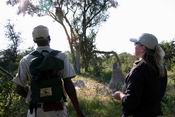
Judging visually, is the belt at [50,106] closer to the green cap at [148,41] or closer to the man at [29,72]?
the man at [29,72]

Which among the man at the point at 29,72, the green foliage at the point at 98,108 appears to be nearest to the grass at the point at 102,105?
the green foliage at the point at 98,108

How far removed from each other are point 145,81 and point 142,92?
119 millimetres

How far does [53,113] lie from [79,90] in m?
12.4

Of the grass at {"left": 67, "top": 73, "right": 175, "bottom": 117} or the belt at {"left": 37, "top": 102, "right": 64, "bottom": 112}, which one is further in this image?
the grass at {"left": 67, "top": 73, "right": 175, "bottom": 117}

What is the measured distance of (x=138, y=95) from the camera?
5129 millimetres

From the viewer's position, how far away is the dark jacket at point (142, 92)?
5141mm

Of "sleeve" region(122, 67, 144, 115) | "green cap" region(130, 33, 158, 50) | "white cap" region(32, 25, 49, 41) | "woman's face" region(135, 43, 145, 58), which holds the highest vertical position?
"white cap" region(32, 25, 49, 41)

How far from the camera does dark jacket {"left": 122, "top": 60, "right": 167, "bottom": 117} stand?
16.9 feet

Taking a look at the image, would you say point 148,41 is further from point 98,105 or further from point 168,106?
point 168,106

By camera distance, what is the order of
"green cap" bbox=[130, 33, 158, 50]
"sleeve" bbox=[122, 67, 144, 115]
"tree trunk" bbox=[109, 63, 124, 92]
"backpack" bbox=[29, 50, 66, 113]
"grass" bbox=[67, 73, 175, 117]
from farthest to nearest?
"tree trunk" bbox=[109, 63, 124, 92], "grass" bbox=[67, 73, 175, 117], "backpack" bbox=[29, 50, 66, 113], "green cap" bbox=[130, 33, 158, 50], "sleeve" bbox=[122, 67, 144, 115]

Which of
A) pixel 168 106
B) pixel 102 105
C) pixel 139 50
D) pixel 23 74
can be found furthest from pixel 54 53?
pixel 168 106

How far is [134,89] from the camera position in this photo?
202 inches

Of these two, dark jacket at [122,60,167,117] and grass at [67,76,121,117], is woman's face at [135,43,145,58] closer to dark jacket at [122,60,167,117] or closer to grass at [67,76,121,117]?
dark jacket at [122,60,167,117]

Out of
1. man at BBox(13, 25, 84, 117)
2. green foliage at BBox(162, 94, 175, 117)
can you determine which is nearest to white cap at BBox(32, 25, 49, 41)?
man at BBox(13, 25, 84, 117)
